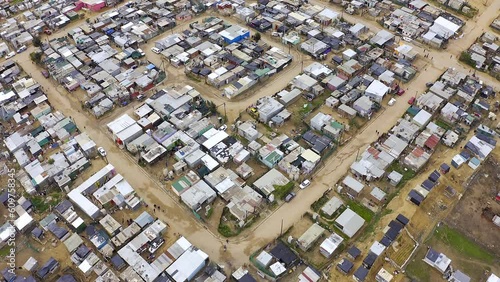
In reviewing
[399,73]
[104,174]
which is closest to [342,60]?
[399,73]

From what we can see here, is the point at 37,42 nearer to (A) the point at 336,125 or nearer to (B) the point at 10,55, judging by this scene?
(B) the point at 10,55

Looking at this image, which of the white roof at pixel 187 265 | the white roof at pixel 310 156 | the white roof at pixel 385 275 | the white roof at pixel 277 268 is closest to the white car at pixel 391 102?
the white roof at pixel 310 156

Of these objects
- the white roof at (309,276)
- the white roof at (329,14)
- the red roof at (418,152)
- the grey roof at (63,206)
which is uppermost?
the white roof at (329,14)

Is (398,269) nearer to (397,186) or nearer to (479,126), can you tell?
(397,186)

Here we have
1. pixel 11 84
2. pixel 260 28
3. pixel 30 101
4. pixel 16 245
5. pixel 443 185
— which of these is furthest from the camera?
pixel 260 28

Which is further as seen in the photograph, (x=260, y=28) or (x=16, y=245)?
(x=260, y=28)

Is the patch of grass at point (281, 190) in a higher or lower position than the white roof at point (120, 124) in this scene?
higher

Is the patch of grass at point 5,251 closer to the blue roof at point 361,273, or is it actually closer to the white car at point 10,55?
the blue roof at point 361,273

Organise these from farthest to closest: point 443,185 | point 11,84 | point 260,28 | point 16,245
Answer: point 260,28
point 11,84
point 443,185
point 16,245
